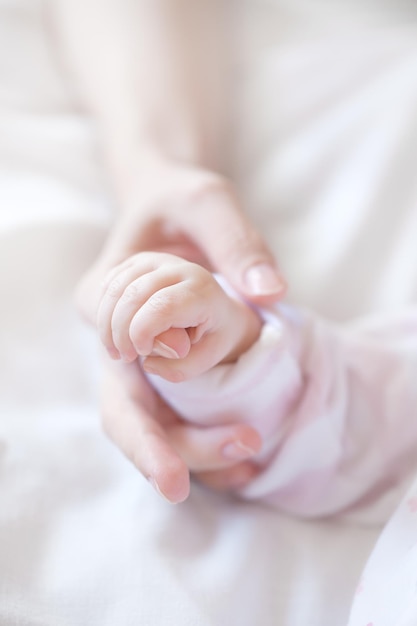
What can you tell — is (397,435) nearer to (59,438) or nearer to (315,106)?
(59,438)

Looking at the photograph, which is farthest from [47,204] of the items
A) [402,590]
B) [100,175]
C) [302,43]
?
[402,590]

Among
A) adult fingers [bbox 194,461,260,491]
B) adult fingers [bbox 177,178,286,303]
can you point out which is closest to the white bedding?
adult fingers [bbox 194,461,260,491]

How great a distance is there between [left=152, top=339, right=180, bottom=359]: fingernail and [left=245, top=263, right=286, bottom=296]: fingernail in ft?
0.41

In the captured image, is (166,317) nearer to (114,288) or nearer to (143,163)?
(114,288)

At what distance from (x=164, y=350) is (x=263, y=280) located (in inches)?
5.7

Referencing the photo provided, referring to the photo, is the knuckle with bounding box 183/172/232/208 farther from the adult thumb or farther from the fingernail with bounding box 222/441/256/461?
the fingernail with bounding box 222/441/256/461

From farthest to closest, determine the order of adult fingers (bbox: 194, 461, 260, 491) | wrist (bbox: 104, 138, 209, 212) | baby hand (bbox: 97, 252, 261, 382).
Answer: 1. wrist (bbox: 104, 138, 209, 212)
2. adult fingers (bbox: 194, 461, 260, 491)
3. baby hand (bbox: 97, 252, 261, 382)

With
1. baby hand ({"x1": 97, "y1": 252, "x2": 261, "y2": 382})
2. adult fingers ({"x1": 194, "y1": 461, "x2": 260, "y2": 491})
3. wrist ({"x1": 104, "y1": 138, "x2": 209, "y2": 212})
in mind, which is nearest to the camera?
baby hand ({"x1": 97, "y1": 252, "x2": 261, "y2": 382})

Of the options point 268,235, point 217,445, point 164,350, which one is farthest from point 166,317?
point 268,235

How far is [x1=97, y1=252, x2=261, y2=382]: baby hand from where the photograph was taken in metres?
0.43

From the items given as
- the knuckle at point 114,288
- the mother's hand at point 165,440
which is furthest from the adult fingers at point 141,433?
the knuckle at point 114,288

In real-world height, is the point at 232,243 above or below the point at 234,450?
above

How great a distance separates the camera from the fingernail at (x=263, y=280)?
54cm

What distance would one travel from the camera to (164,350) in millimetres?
437
